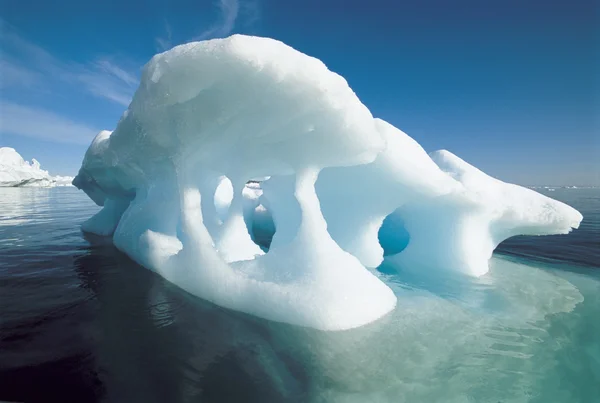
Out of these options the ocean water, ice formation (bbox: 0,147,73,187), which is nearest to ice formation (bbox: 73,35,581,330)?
the ocean water

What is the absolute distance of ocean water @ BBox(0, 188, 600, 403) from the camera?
2.83 m

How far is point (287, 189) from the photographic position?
7949mm

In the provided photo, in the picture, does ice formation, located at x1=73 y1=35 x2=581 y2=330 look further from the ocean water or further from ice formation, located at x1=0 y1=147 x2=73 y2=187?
ice formation, located at x1=0 y1=147 x2=73 y2=187

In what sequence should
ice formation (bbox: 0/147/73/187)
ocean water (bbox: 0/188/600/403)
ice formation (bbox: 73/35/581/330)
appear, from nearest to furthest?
ocean water (bbox: 0/188/600/403) < ice formation (bbox: 73/35/581/330) < ice formation (bbox: 0/147/73/187)

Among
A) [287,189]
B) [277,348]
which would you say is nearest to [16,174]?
[287,189]

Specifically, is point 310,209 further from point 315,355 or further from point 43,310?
point 43,310

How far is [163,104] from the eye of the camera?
4691mm

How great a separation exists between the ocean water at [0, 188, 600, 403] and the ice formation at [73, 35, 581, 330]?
494 millimetres

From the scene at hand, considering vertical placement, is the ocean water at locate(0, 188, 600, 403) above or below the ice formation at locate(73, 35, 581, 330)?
below

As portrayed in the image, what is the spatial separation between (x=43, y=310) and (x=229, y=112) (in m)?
3.79

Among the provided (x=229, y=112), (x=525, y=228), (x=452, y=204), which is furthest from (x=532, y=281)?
(x=229, y=112)

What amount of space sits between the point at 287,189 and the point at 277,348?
4806 mm

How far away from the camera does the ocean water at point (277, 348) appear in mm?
2828

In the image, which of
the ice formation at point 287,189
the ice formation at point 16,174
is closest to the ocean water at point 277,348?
the ice formation at point 287,189
